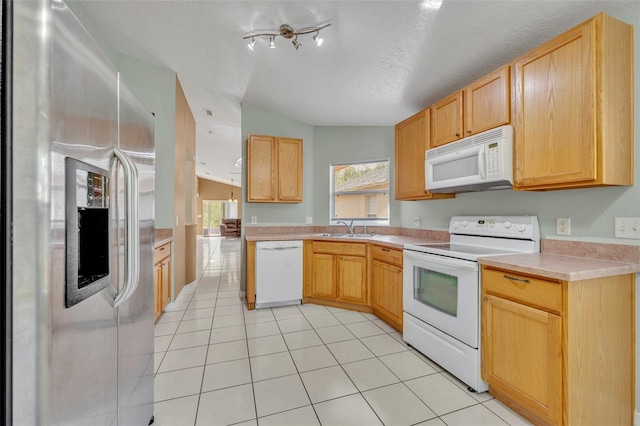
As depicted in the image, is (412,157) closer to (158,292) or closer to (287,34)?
(287,34)

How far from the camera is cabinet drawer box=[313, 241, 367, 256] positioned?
10.5 feet

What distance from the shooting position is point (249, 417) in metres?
1.57

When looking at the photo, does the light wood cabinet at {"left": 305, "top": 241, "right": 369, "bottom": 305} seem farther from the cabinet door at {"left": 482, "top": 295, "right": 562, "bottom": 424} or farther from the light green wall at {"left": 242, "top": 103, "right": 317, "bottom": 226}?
the cabinet door at {"left": 482, "top": 295, "right": 562, "bottom": 424}

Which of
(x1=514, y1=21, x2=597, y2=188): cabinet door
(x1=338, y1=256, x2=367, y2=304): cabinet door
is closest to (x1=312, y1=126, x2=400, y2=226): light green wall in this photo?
(x1=338, y1=256, x2=367, y2=304): cabinet door

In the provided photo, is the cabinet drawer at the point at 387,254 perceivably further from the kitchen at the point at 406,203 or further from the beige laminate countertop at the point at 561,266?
the beige laminate countertop at the point at 561,266

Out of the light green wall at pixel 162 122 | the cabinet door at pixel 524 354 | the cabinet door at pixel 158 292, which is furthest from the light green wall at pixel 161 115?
the cabinet door at pixel 524 354

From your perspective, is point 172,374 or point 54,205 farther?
point 172,374

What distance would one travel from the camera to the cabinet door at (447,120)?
2346 mm

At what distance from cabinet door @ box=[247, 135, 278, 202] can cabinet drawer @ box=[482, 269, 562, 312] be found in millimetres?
2677

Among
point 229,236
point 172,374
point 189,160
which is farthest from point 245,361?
point 229,236

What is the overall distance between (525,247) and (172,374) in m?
2.71

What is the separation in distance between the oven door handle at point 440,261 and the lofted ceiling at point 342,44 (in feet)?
5.30

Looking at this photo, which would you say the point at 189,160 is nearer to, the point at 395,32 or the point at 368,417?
the point at 395,32

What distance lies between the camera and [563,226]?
1854 mm
